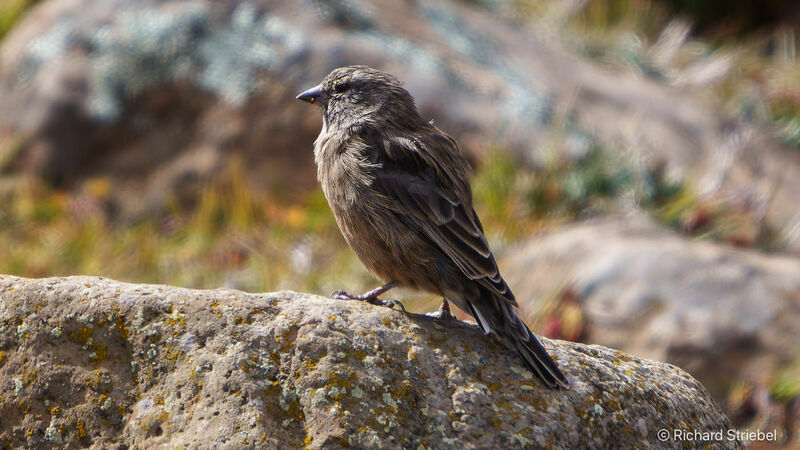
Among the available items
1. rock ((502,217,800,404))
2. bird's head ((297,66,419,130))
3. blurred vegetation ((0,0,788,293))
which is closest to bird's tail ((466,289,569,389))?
bird's head ((297,66,419,130))

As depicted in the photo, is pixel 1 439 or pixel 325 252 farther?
pixel 325 252

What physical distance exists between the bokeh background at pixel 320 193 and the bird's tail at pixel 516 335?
265 cm

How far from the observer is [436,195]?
177 inches

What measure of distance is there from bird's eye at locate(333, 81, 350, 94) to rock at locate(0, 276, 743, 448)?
1.71m

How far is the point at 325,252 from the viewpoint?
7.80 metres

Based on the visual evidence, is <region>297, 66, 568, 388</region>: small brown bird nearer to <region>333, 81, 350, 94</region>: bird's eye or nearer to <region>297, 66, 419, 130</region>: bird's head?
<region>297, 66, 419, 130</region>: bird's head

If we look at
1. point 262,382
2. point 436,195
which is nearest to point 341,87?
point 436,195

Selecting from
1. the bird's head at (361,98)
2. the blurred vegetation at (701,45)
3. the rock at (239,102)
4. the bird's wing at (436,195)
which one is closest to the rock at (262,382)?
the bird's wing at (436,195)

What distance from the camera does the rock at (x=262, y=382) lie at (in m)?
3.44

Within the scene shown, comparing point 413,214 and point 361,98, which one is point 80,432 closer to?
point 413,214

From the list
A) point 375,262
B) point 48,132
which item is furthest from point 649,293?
point 48,132

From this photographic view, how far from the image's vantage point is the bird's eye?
17.2 ft

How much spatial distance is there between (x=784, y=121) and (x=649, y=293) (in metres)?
4.47

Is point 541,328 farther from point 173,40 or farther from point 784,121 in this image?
point 784,121
